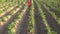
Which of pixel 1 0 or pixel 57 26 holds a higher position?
pixel 1 0

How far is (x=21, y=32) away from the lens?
36.2 ft

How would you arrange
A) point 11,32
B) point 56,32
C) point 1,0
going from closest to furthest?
point 11,32 < point 56,32 < point 1,0

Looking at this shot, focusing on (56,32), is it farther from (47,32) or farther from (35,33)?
(35,33)

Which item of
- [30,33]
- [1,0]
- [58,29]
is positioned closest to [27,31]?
[30,33]

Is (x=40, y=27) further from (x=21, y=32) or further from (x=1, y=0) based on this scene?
(x=1, y=0)

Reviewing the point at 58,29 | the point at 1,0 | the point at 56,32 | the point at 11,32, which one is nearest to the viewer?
the point at 11,32

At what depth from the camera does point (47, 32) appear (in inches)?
448

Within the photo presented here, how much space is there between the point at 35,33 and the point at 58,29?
2.22m

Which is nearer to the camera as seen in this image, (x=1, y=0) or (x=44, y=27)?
(x=44, y=27)

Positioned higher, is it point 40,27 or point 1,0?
point 1,0

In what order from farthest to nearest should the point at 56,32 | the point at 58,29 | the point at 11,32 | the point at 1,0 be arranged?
1. the point at 1,0
2. the point at 58,29
3. the point at 56,32
4. the point at 11,32

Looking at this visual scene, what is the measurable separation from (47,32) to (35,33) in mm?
837

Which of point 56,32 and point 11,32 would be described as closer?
point 11,32

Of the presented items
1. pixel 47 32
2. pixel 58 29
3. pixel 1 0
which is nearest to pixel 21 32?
pixel 47 32
